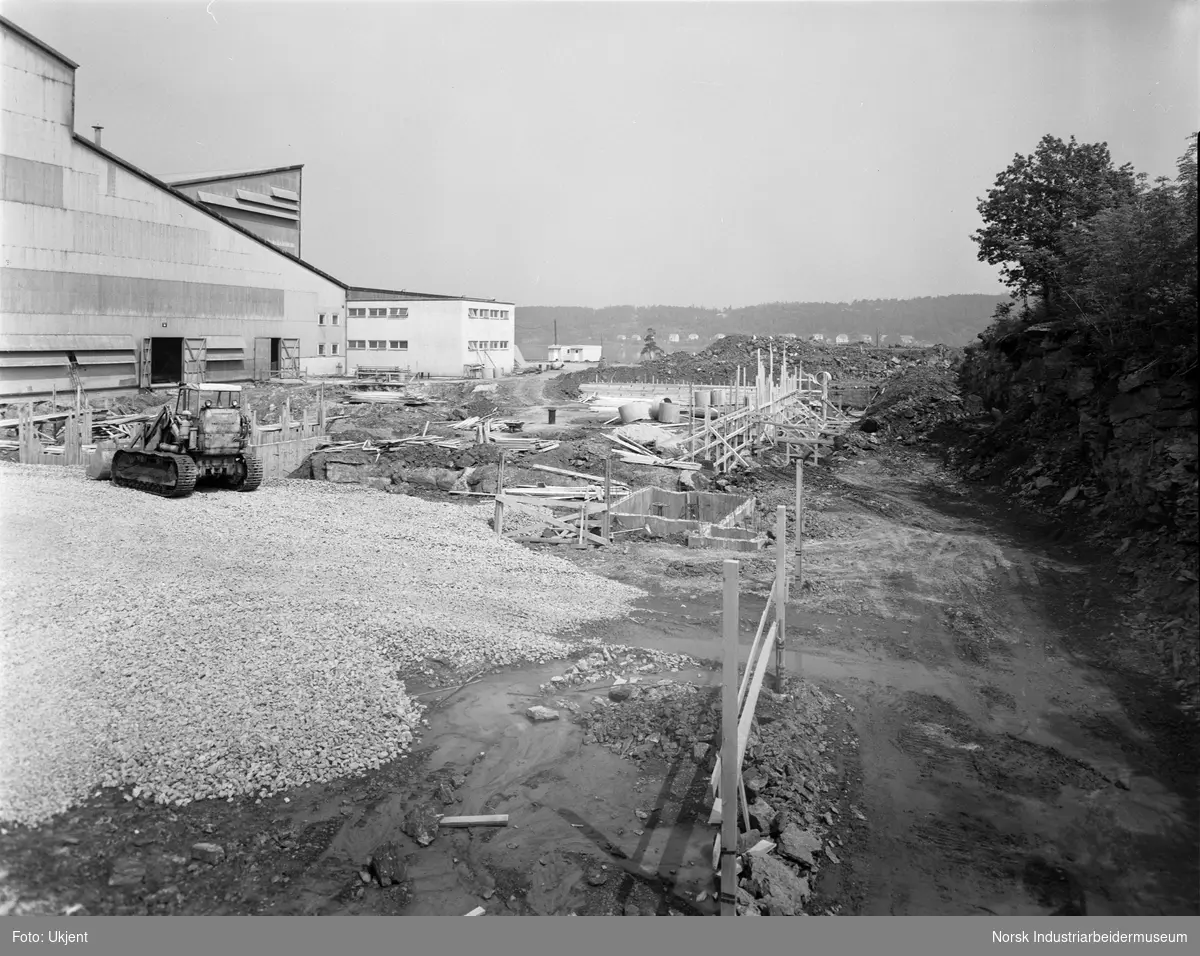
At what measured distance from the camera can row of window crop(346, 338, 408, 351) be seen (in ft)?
176

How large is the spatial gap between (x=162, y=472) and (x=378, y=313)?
3770cm

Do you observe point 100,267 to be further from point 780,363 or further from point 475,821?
point 780,363

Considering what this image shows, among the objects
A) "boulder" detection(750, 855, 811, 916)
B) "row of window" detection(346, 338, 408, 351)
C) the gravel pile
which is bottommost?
"boulder" detection(750, 855, 811, 916)

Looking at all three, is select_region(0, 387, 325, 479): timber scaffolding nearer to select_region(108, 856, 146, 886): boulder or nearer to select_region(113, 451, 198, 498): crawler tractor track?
select_region(113, 451, 198, 498): crawler tractor track

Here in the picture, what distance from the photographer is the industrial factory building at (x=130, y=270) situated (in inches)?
1118

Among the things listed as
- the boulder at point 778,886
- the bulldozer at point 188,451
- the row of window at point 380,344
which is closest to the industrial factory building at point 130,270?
the row of window at point 380,344

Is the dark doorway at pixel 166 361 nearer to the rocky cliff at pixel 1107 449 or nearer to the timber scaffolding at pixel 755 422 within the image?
the timber scaffolding at pixel 755 422

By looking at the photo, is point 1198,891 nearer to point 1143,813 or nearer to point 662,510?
point 1143,813

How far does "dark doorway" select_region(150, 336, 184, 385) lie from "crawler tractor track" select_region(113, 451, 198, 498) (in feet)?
61.0

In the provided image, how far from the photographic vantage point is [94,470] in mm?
19000

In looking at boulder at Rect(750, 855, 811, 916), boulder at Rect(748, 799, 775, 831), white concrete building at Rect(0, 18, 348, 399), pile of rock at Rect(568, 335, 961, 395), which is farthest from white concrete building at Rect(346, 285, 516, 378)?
boulder at Rect(750, 855, 811, 916)

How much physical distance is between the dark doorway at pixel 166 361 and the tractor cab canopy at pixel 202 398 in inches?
713
